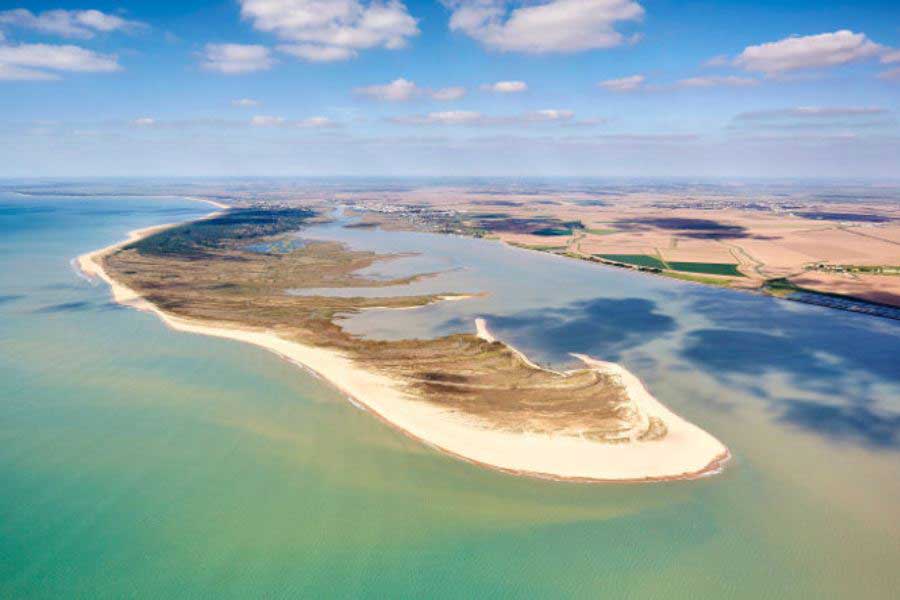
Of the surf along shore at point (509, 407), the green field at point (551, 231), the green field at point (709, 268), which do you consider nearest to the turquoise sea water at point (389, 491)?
the surf along shore at point (509, 407)

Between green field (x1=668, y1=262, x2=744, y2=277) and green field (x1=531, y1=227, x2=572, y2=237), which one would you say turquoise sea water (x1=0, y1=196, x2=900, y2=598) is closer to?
green field (x1=668, y1=262, x2=744, y2=277)

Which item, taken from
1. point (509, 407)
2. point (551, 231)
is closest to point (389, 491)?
point (509, 407)

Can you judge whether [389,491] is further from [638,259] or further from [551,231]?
[551,231]

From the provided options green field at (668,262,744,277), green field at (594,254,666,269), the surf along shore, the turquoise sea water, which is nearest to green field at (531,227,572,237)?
green field at (594,254,666,269)

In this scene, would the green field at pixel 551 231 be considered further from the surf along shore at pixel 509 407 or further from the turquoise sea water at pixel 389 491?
the surf along shore at pixel 509 407

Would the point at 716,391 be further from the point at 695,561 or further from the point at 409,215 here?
the point at 409,215

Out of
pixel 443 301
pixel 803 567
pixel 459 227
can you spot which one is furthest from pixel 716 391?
pixel 459 227
